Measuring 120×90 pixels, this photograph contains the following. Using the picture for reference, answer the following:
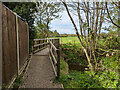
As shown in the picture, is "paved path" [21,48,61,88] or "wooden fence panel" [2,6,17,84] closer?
"wooden fence panel" [2,6,17,84]

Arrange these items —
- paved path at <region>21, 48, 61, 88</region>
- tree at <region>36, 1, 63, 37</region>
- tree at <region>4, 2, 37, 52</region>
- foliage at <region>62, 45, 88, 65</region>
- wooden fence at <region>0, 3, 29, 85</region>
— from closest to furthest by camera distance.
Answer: wooden fence at <region>0, 3, 29, 85</region> < paved path at <region>21, 48, 61, 88</region> < tree at <region>4, 2, 37, 52</region> < foliage at <region>62, 45, 88, 65</region> < tree at <region>36, 1, 63, 37</region>

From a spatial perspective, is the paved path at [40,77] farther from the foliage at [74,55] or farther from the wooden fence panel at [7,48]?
the foliage at [74,55]

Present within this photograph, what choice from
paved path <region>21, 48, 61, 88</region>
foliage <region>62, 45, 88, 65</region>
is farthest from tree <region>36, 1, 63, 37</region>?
paved path <region>21, 48, 61, 88</region>

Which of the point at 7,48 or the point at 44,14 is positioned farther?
the point at 44,14

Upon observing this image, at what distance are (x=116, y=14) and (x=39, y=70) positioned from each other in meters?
3.12

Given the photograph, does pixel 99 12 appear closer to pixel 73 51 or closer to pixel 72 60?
pixel 72 60

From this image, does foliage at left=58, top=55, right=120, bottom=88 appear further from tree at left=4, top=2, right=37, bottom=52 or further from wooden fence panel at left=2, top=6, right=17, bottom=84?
tree at left=4, top=2, right=37, bottom=52

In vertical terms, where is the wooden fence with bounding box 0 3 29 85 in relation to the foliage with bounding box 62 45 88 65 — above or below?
above

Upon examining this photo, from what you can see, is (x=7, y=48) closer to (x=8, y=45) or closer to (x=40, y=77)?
(x=8, y=45)

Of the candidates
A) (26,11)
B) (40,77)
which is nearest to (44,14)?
(26,11)

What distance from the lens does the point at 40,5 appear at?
10047mm

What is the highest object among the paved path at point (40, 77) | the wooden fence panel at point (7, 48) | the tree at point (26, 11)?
the tree at point (26, 11)

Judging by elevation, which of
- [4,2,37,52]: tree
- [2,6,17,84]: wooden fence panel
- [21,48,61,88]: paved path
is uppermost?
[4,2,37,52]: tree

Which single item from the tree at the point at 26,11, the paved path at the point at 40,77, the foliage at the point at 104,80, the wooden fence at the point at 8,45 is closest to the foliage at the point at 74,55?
the tree at the point at 26,11
